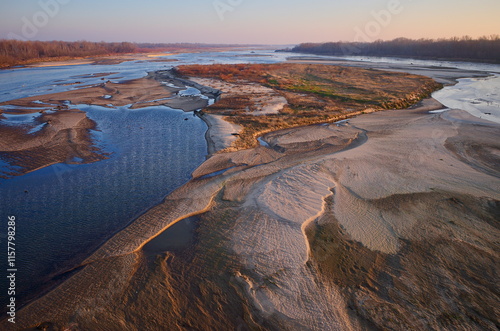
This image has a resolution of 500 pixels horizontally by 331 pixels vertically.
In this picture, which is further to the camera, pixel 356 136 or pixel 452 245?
pixel 356 136

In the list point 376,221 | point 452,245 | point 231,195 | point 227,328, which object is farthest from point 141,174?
point 452,245

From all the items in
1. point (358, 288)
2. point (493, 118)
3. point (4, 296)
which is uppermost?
point (493, 118)

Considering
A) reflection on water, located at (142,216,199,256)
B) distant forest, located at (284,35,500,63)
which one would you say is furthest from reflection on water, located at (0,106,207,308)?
distant forest, located at (284,35,500,63)

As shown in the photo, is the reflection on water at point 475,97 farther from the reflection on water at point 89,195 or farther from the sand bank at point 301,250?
the reflection on water at point 89,195

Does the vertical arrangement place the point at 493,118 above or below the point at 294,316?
above

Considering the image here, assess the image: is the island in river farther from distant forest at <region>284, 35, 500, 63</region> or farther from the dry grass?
distant forest at <region>284, 35, 500, 63</region>

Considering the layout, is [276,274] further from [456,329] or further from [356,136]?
[356,136]
